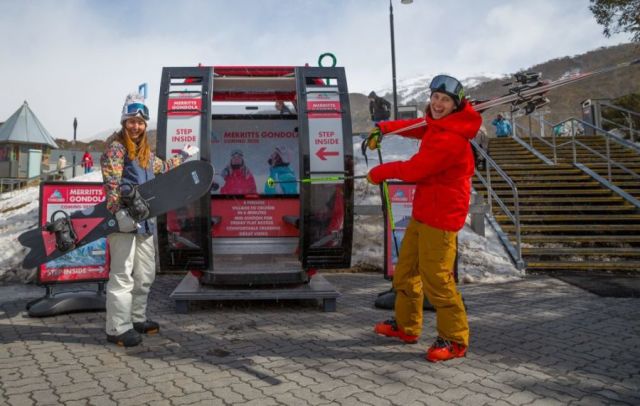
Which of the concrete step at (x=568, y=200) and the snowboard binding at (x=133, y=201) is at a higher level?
the concrete step at (x=568, y=200)

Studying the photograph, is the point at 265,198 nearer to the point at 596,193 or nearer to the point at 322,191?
the point at 322,191

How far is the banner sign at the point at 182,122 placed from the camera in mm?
4324

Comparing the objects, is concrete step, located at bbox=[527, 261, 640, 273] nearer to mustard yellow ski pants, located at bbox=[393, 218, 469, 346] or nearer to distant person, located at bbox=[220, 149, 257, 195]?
mustard yellow ski pants, located at bbox=[393, 218, 469, 346]

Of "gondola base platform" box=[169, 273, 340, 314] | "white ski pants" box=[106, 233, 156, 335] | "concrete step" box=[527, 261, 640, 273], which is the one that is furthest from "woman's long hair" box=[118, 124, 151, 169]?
"concrete step" box=[527, 261, 640, 273]

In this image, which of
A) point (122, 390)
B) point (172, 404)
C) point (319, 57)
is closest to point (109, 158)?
point (122, 390)

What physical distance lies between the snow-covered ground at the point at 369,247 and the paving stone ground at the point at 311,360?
1.73 metres

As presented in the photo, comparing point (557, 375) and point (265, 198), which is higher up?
point (265, 198)

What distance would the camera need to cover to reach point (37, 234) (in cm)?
378

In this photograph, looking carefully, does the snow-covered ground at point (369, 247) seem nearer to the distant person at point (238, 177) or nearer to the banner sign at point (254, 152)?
the banner sign at point (254, 152)

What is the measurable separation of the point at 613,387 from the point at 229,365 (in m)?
2.46

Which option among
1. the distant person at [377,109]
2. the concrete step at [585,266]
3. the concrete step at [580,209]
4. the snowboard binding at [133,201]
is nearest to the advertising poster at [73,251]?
the snowboard binding at [133,201]

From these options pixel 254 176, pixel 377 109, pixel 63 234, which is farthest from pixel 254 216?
pixel 377 109

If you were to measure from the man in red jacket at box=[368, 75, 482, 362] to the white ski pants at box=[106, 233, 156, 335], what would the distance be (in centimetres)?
196

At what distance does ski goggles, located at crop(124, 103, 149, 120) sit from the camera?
3541 mm
